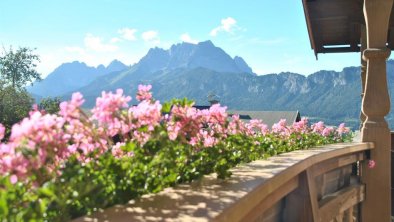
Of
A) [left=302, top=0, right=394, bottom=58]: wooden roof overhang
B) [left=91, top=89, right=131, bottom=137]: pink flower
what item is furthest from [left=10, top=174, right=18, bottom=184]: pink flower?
[left=302, top=0, right=394, bottom=58]: wooden roof overhang

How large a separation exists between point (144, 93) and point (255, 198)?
81cm

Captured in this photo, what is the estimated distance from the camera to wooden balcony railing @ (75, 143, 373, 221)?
1.58m

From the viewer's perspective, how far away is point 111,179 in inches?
67.3

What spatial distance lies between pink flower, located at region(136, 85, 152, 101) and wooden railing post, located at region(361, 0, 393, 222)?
389 centimetres

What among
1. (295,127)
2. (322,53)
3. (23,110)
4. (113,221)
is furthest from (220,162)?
(23,110)

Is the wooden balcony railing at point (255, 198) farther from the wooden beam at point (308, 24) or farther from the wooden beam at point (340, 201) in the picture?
the wooden beam at point (308, 24)

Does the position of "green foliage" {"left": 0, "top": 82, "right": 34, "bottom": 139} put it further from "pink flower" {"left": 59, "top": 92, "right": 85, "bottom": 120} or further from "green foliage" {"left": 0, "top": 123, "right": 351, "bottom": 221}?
"pink flower" {"left": 59, "top": 92, "right": 85, "bottom": 120}

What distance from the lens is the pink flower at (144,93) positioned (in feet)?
7.31

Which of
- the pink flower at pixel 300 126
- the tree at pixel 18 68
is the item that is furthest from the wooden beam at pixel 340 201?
the tree at pixel 18 68

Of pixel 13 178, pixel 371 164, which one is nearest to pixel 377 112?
pixel 371 164

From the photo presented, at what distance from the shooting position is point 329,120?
165 metres

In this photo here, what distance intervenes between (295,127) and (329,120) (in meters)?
167

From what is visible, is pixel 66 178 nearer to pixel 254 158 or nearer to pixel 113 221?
pixel 113 221

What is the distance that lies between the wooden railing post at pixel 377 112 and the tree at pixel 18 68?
57.5 m
